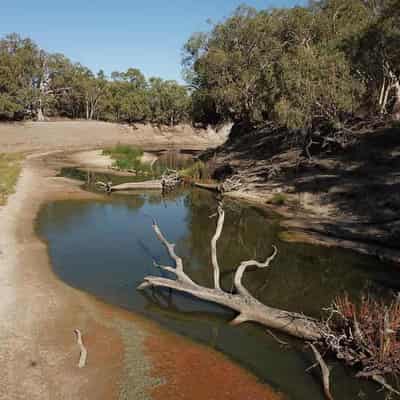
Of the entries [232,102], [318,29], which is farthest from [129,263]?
[318,29]

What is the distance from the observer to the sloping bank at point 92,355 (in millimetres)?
8398

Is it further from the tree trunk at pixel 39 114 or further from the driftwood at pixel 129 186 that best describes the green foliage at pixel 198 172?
the tree trunk at pixel 39 114

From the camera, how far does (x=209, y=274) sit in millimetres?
15336

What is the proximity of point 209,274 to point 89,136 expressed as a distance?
2308 inches

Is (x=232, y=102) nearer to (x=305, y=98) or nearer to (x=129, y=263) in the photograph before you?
(x=305, y=98)

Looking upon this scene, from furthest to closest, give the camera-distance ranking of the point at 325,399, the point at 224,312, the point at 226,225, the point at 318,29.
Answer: the point at 318,29 < the point at 226,225 < the point at 224,312 < the point at 325,399

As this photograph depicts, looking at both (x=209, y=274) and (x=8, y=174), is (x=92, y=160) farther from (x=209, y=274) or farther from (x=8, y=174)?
(x=209, y=274)

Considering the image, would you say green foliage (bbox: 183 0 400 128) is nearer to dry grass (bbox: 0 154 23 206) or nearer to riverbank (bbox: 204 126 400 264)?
riverbank (bbox: 204 126 400 264)

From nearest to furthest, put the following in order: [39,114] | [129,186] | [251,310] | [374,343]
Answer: [374,343], [251,310], [129,186], [39,114]

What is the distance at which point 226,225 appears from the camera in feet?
75.4

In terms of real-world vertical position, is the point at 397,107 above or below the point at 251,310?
above

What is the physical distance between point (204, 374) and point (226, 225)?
14.1 m

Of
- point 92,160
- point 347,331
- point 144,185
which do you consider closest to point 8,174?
point 144,185

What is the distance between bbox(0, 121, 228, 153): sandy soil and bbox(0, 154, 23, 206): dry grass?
447 inches
